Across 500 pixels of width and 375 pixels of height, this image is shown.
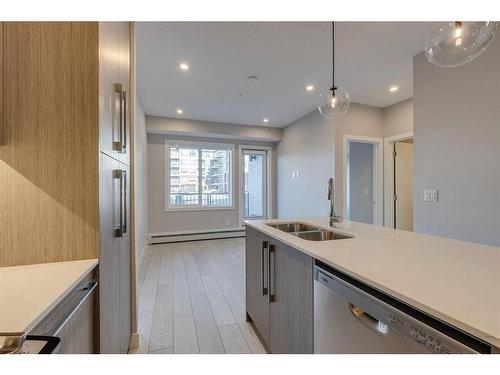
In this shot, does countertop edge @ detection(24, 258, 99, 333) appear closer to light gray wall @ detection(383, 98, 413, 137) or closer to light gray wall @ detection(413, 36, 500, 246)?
light gray wall @ detection(413, 36, 500, 246)

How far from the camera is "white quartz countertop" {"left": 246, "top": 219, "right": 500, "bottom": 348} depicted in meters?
0.57

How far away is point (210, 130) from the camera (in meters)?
5.02

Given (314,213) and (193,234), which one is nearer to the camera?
(314,213)

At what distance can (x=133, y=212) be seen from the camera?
1788 millimetres

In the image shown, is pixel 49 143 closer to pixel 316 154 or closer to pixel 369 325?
pixel 369 325

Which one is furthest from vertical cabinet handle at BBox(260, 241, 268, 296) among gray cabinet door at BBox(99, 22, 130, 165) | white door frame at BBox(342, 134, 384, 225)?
white door frame at BBox(342, 134, 384, 225)

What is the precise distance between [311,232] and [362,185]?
359 centimetres

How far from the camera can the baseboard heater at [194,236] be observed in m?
4.88

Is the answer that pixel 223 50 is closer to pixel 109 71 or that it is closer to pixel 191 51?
pixel 191 51

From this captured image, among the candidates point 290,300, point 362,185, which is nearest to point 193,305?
point 290,300

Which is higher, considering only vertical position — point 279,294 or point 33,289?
point 33,289

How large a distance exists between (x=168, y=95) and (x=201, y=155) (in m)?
1.94
